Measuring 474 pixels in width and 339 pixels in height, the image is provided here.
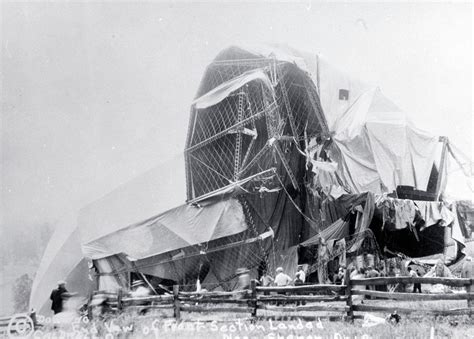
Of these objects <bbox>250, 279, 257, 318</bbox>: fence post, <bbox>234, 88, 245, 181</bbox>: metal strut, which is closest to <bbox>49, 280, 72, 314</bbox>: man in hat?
<bbox>234, 88, 245, 181</bbox>: metal strut

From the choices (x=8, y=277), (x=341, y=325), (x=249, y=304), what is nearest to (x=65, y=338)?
(x=249, y=304)

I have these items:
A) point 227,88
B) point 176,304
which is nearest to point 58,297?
point 176,304

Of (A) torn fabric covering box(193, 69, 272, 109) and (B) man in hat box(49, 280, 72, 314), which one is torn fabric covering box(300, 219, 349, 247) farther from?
(B) man in hat box(49, 280, 72, 314)

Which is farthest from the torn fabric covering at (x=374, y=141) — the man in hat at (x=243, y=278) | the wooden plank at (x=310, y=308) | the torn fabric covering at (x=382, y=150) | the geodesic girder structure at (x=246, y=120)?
the wooden plank at (x=310, y=308)

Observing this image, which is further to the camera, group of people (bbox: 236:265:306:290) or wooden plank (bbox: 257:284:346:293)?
group of people (bbox: 236:265:306:290)

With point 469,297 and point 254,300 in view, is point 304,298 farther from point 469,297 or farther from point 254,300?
point 469,297

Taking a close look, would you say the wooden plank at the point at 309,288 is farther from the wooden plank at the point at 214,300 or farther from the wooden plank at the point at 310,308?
the wooden plank at the point at 214,300

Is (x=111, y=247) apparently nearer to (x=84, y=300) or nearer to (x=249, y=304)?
(x=84, y=300)
